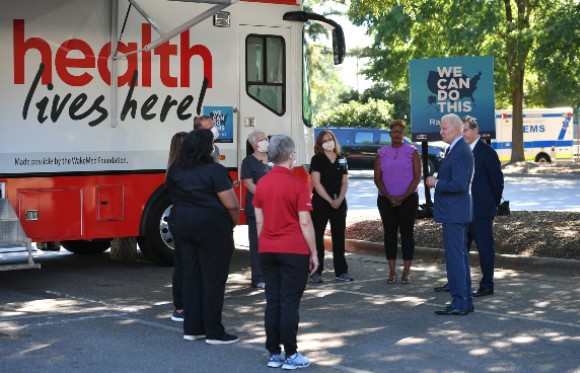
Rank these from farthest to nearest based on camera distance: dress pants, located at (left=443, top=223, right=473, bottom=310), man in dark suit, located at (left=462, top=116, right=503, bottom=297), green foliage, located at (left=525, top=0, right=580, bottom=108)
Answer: green foliage, located at (left=525, top=0, right=580, bottom=108) → man in dark suit, located at (left=462, top=116, right=503, bottom=297) → dress pants, located at (left=443, top=223, right=473, bottom=310)

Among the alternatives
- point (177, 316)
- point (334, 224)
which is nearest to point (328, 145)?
point (334, 224)

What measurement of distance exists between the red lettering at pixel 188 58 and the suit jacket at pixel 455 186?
13.5 ft

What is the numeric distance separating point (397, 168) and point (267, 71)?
2557mm

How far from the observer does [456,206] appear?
9516 mm

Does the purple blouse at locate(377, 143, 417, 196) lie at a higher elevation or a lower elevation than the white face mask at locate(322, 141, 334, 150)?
lower

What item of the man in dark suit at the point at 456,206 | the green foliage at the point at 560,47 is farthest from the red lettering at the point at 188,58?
the green foliage at the point at 560,47

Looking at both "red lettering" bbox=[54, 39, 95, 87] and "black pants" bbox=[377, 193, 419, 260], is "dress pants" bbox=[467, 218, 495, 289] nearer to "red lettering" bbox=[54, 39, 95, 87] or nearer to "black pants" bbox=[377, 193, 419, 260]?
"black pants" bbox=[377, 193, 419, 260]

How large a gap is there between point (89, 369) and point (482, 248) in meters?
4.64

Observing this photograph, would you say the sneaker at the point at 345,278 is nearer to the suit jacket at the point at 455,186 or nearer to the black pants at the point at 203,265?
the suit jacket at the point at 455,186

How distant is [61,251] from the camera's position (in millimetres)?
14828

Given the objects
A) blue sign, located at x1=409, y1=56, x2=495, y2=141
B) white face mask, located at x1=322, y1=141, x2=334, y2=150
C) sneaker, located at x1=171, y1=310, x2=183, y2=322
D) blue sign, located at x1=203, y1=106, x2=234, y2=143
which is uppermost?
blue sign, located at x1=409, y1=56, x2=495, y2=141

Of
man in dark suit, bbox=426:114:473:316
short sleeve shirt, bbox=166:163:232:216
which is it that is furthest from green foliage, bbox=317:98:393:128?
short sleeve shirt, bbox=166:163:232:216

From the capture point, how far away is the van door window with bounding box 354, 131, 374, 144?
39.8 meters

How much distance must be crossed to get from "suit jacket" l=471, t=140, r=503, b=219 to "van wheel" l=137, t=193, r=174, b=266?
378cm
